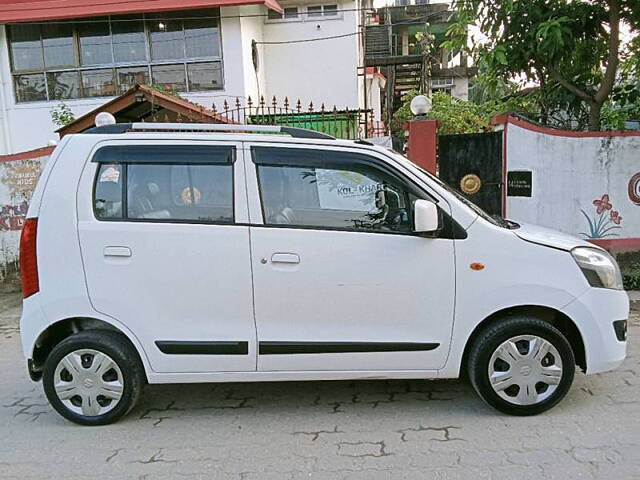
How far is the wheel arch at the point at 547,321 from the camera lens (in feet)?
11.4

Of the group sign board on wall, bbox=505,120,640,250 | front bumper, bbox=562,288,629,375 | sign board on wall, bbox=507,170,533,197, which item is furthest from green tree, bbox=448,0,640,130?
front bumper, bbox=562,288,629,375

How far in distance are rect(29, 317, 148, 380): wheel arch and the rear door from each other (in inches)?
3.1

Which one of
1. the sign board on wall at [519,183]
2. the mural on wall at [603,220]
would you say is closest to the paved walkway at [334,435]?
the mural on wall at [603,220]

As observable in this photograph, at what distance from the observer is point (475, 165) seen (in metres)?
7.12

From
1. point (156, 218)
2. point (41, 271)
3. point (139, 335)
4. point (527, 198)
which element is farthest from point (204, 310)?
point (527, 198)

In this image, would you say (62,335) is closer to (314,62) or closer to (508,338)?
(508,338)

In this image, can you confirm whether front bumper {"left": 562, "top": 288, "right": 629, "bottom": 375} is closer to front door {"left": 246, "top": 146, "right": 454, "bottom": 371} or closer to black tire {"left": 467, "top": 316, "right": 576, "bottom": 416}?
black tire {"left": 467, "top": 316, "right": 576, "bottom": 416}

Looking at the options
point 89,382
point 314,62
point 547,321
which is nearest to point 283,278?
point 89,382

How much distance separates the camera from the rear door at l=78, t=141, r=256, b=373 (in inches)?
134

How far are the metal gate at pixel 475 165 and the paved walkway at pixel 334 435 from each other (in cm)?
341

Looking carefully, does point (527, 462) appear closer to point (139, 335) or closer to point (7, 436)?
point (139, 335)

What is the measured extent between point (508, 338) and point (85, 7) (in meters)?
12.1

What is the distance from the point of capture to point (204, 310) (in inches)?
136

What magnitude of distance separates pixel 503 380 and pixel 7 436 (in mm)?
3430
